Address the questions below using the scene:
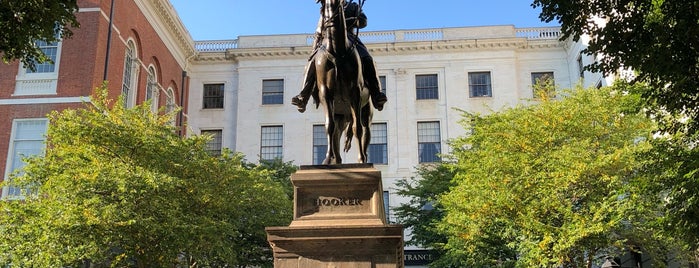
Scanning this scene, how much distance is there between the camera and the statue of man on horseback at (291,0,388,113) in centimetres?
937

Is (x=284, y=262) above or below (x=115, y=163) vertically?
below

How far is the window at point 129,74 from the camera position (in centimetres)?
3275

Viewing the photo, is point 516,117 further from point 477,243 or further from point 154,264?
point 154,264

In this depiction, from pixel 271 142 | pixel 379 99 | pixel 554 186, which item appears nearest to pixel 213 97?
pixel 271 142

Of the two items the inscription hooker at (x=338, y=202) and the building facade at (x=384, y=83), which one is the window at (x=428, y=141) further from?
the inscription hooker at (x=338, y=202)

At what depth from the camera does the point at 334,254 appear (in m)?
7.90

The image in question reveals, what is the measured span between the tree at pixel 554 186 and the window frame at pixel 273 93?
1963cm

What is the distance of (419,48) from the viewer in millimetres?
41469

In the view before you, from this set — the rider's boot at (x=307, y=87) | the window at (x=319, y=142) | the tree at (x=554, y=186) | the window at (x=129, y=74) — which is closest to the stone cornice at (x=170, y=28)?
the window at (x=129, y=74)

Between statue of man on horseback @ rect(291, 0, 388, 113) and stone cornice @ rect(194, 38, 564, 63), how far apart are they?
31.7 meters

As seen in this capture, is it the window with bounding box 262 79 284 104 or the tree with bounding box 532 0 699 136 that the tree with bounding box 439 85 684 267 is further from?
the window with bounding box 262 79 284 104

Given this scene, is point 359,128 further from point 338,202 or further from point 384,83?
point 384,83

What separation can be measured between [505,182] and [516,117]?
405 cm

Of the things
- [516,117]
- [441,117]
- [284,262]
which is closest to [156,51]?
[441,117]
